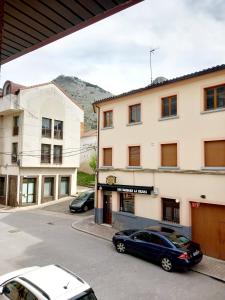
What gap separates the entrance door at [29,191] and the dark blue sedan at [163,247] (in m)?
18.2

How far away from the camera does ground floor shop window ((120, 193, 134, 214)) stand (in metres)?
20.1

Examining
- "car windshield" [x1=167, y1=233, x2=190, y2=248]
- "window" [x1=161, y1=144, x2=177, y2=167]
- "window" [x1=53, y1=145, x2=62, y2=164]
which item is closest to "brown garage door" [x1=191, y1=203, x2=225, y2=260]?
"car windshield" [x1=167, y1=233, x2=190, y2=248]

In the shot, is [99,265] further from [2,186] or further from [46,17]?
[2,186]

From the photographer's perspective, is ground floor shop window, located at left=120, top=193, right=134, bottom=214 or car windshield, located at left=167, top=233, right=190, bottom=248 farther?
ground floor shop window, located at left=120, top=193, right=134, bottom=214

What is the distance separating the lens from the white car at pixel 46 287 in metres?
6.85

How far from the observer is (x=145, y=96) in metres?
19.5

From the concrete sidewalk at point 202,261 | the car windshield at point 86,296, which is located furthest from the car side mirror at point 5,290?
the concrete sidewalk at point 202,261

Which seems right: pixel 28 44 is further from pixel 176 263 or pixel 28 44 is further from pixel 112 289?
pixel 176 263

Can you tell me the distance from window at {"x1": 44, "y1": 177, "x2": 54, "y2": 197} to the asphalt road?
38.5 ft

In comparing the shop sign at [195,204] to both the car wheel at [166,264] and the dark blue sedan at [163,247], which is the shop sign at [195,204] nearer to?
the dark blue sedan at [163,247]

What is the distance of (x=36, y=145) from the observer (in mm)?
31297

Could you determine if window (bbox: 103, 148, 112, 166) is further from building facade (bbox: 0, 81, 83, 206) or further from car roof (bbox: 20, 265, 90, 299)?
car roof (bbox: 20, 265, 90, 299)

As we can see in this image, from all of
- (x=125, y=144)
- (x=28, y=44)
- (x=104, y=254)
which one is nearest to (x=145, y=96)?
(x=125, y=144)

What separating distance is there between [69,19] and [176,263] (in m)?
12.0
